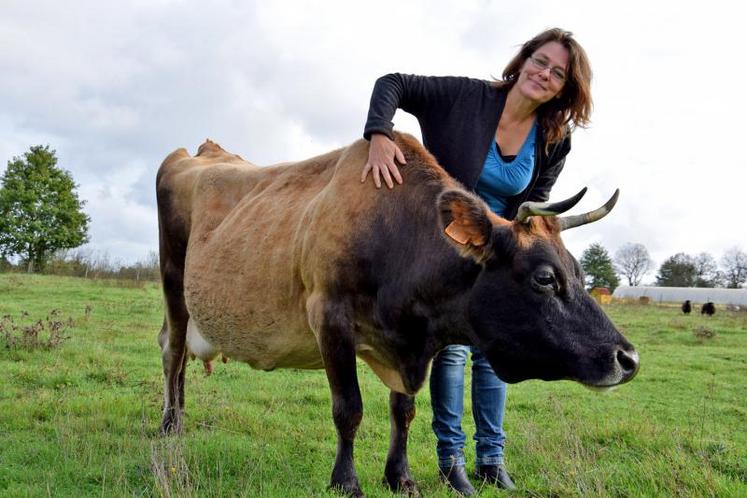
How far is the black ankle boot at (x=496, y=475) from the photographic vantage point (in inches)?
178

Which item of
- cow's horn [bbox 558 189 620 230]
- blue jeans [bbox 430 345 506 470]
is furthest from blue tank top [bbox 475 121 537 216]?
blue jeans [bbox 430 345 506 470]

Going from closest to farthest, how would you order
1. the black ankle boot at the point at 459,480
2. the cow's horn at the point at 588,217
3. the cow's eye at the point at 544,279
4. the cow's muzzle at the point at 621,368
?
the cow's muzzle at the point at 621,368 < the cow's eye at the point at 544,279 < the cow's horn at the point at 588,217 < the black ankle boot at the point at 459,480

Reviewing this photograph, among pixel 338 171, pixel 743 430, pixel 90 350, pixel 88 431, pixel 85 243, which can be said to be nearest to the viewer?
pixel 338 171

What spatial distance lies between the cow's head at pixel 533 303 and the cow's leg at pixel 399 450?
3.24ft

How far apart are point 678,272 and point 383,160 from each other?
302 feet

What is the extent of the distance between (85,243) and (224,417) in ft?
152

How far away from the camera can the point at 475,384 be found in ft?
16.0

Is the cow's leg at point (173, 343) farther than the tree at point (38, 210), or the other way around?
the tree at point (38, 210)

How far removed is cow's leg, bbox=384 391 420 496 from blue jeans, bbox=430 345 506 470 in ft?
0.90

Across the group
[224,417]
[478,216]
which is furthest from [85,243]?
[478,216]

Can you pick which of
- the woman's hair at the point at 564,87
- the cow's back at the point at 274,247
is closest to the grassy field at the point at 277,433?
the cow's back at the point at 274,247

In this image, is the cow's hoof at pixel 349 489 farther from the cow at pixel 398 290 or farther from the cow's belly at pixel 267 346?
the cow's belly at pixel 267 346

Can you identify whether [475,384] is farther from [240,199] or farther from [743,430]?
[743,430]

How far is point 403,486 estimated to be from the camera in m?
4.27
